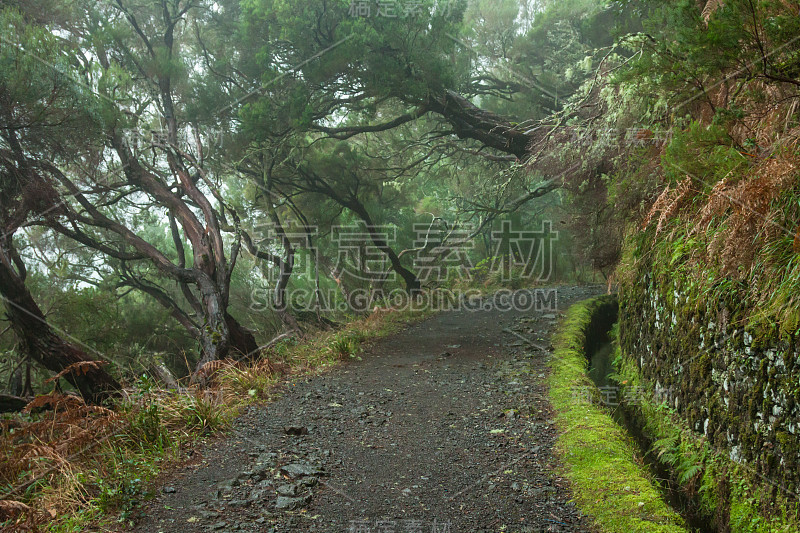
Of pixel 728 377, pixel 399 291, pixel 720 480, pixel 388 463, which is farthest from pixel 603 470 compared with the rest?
pixel 399 291

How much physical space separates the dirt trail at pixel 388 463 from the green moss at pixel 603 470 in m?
0.13

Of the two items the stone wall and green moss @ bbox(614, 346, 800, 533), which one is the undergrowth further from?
the stone wall

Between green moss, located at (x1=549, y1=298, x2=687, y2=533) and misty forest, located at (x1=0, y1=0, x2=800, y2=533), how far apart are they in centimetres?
3

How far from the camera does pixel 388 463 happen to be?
4020 millimetres

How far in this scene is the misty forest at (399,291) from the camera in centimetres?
326

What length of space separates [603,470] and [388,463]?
1574 millimetres

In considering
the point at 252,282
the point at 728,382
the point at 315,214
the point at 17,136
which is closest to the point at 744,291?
the point at 728,382

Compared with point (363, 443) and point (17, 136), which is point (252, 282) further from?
point (363, 443)

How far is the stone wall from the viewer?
2932 mm

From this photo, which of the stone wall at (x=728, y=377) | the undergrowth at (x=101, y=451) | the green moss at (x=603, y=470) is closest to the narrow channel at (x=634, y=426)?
the green moss at (x=603, y=470)

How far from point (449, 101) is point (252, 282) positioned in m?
8.97

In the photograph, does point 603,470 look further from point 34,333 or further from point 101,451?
point 34,333

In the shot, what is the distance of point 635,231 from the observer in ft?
20.5

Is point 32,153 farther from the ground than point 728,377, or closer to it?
farther from the ground
